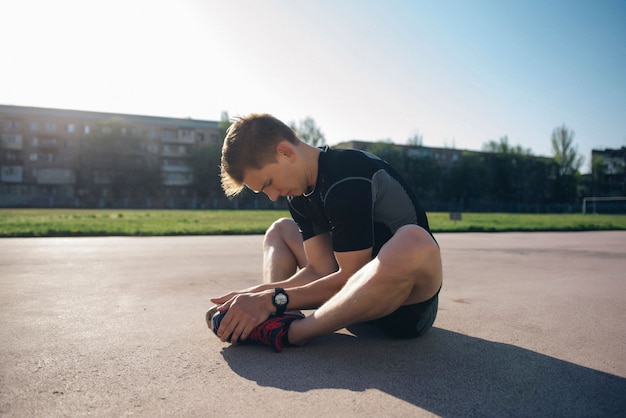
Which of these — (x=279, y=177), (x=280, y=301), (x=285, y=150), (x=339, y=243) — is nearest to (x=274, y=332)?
(x=280, y=301)

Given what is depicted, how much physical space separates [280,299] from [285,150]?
0.76m

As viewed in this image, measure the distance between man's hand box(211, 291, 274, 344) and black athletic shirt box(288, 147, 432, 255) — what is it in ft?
1.50

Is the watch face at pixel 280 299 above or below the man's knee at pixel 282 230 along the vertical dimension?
below

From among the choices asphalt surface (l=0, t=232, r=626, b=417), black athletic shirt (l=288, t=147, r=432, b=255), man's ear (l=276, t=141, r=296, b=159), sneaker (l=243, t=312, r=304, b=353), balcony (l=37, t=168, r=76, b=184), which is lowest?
asphalt surface (l=0, t=232, r=626, b=417)

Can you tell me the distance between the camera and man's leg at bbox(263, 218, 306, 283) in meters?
2.98

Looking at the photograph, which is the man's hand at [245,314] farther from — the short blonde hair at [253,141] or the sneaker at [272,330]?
the short blonde hair at [253,141]

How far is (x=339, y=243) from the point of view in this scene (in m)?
2.17

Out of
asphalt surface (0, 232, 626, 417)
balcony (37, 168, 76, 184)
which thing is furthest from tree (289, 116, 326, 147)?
asphalt surface (0, 232, 626, 417)

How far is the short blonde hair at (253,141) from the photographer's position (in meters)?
2.33

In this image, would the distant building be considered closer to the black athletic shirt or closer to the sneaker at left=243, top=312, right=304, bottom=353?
the black athletic shirt

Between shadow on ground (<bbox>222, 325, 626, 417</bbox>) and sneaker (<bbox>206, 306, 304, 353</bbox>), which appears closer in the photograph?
shadow on ground (<bbox>222, 325, 626, 417</bbox>)

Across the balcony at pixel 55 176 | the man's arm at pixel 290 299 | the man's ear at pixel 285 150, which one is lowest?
the man's arm at pixel 290 299

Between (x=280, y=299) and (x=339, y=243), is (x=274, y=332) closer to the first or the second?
(x=280, y=299)

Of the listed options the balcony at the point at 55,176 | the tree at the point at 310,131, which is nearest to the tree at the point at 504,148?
the tree at the point at 310,131
